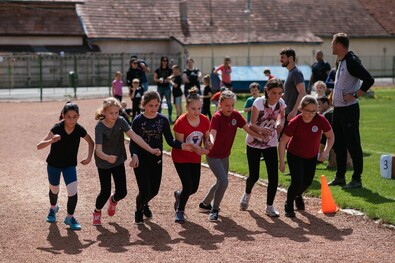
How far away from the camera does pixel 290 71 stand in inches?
492

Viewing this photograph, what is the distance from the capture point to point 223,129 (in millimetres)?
10250

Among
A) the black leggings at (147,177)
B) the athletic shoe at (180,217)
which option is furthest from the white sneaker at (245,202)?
the black leggings at (147,177)

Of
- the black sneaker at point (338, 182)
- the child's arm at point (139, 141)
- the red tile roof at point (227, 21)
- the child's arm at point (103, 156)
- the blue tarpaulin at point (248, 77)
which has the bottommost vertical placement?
the blue tarpaulin at point (248, 77)

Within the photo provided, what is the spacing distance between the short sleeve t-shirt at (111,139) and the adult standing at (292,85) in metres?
3.47

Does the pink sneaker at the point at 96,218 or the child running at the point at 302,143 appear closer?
the pink sneaker at the point at 96,218

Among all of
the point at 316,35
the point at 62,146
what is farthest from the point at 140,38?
the point at 62,146

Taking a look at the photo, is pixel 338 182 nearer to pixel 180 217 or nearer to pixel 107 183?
pixel 180 217

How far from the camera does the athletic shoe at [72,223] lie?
9547mm

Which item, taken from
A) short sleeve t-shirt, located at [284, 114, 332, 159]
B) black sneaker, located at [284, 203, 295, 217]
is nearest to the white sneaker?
black sneaker, located at [284, 203, 295, 217]

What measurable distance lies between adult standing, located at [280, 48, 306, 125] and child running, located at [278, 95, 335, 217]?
1.92 meters

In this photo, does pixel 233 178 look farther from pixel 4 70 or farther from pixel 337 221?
pixel 4 70

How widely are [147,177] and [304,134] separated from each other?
217 centimetres

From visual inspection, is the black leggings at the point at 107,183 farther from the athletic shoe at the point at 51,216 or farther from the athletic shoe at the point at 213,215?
the athletic shoe at the point at 213,215

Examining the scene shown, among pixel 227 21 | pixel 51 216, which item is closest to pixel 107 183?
pixel 51 216
